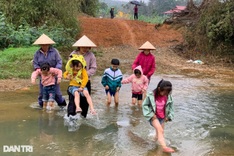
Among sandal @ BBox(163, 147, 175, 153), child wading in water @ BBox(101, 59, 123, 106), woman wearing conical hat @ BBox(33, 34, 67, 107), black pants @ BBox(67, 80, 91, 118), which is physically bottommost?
sandal @ BBox(163, 147, 175, 153)

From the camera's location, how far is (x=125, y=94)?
→ 9.59 meters

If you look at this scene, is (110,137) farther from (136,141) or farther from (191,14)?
(191,14)

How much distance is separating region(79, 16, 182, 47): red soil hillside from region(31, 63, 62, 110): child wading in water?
13.7 meters

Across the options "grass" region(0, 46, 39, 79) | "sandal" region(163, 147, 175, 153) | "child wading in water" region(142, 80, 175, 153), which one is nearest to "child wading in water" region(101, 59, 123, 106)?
"child wading in water" region(142, 80, 175, 153)

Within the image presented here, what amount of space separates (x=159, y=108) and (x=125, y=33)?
18208 millimetres

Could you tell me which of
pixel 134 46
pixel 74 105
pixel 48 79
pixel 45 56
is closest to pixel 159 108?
pixel 74 105

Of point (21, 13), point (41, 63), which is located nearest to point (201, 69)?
point (21, 13)

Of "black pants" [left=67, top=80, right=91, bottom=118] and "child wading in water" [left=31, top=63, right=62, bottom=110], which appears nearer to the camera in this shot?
"black pants" [left=67, top=80, right=91, bottom=118]

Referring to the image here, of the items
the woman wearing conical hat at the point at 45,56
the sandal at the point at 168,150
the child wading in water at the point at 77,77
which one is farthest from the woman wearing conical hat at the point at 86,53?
the sandal at the point at 168,150

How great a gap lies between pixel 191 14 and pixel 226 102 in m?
15.2

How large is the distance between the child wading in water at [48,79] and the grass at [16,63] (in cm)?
378

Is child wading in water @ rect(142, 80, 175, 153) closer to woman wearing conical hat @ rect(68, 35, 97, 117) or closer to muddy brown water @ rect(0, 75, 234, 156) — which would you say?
muddy brown water @ rect(0, 75, 234, 156)

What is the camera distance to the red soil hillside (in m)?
21.9

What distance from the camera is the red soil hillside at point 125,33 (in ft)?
71.8
